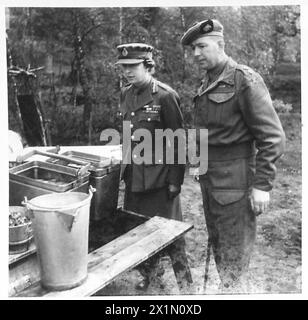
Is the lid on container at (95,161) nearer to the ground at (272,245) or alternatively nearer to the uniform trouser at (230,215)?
the uniform trouser at (230,215)

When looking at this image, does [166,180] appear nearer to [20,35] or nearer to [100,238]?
[100,238]

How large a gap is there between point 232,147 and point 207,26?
0.73 m

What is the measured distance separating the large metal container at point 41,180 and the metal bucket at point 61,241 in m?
0.27

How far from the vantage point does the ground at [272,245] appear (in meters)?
2.53

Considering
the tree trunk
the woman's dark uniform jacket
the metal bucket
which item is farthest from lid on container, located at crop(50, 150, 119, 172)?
the tree trunk

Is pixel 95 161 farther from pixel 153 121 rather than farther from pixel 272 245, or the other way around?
pixel 272 245

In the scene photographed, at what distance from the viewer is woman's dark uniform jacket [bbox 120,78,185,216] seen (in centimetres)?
269

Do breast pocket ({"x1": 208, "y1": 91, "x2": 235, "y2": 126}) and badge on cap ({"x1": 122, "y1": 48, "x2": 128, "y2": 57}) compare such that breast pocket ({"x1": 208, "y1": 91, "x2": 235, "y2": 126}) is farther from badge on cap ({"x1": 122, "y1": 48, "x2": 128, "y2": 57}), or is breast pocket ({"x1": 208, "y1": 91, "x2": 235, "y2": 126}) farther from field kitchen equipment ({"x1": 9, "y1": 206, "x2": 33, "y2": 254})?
field kitchen equipment ({"x1": 9, "y1": 206, "x2": 33, "y2": 254})

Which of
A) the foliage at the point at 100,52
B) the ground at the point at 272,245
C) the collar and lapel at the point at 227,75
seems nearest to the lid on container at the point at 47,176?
the ground at the point at 272,245

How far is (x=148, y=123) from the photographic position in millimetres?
2750

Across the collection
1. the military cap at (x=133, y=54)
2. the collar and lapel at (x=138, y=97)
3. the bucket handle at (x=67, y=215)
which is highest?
the military cap at (x=133, y=54)

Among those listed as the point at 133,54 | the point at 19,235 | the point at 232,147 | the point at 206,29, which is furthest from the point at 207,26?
the point at 19,235
